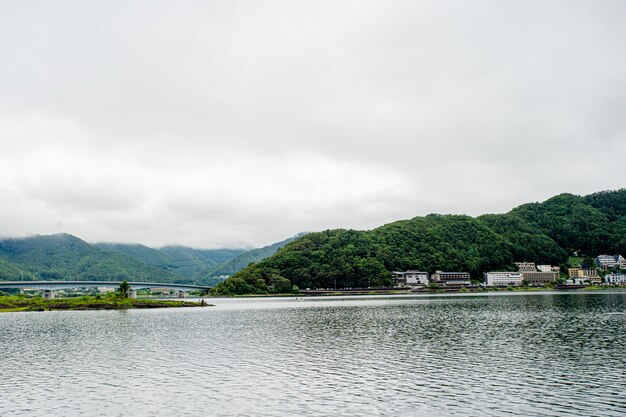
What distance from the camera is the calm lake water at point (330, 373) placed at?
2673cm

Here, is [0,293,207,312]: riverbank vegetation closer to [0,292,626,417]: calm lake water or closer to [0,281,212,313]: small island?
[0,281,212,313]: small island

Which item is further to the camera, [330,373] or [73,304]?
[73,304]

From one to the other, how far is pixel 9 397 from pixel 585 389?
35013 mm

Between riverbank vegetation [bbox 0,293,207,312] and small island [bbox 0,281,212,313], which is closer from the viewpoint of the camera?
small island [bbox 0,281,212,313]

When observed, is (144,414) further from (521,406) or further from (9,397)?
(521,406)

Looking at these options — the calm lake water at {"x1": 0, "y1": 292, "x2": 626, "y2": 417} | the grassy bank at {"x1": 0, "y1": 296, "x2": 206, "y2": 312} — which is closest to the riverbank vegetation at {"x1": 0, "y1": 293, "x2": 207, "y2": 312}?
the grassy bank at {"x1": 0, "y1": 296, "x2": 206, "y2": 312}

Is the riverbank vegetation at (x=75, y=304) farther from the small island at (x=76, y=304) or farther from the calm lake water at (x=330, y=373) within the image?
the calm lake water at (x=330, y=373)

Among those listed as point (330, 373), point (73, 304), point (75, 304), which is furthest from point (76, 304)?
point (330, 373)

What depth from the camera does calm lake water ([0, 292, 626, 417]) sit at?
87.7 ft

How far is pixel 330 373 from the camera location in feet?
117

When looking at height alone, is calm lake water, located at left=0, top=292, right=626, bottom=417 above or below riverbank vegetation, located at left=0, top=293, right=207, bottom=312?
above

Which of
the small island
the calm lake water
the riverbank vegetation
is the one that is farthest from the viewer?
the riverbank vegetation

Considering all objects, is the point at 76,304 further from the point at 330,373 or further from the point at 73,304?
the point at 330,373

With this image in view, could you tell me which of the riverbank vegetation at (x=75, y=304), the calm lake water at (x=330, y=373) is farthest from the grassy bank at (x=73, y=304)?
the calm lake water at (x=330, y=373)
